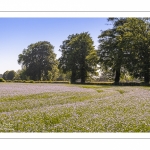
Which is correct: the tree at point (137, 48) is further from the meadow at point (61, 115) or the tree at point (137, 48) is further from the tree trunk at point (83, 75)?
the meadow at point (61, 115)

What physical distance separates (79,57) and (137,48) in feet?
25.4

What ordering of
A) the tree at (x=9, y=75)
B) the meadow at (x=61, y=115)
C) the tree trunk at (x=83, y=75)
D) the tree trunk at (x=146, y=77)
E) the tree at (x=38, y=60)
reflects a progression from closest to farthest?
the meadow at (x=61, y=115) → the tree at (x=9, y=75) → the tree at (x=38, y=60) → the tree trunk at (x=83, y=75) → the tree trunk at (x=146, y=77)

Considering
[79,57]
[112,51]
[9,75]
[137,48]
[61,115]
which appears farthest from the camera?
[112,51]

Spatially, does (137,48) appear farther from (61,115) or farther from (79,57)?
(61,115)

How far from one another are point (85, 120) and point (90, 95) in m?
5.49

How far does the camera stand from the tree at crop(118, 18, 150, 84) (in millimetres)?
17297

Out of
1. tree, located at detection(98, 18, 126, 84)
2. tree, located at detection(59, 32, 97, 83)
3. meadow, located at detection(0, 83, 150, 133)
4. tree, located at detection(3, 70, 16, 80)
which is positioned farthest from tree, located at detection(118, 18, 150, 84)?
tree, located at detection(3, 70, 16, 80)

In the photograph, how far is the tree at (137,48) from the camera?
17297mm

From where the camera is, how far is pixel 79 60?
508 inches

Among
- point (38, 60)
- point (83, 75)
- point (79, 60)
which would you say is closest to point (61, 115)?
point (38, 60)

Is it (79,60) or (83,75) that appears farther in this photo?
(83,75)

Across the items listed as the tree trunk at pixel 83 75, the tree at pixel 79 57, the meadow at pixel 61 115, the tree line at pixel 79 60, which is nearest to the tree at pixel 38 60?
the tree line at pixel 79 60
